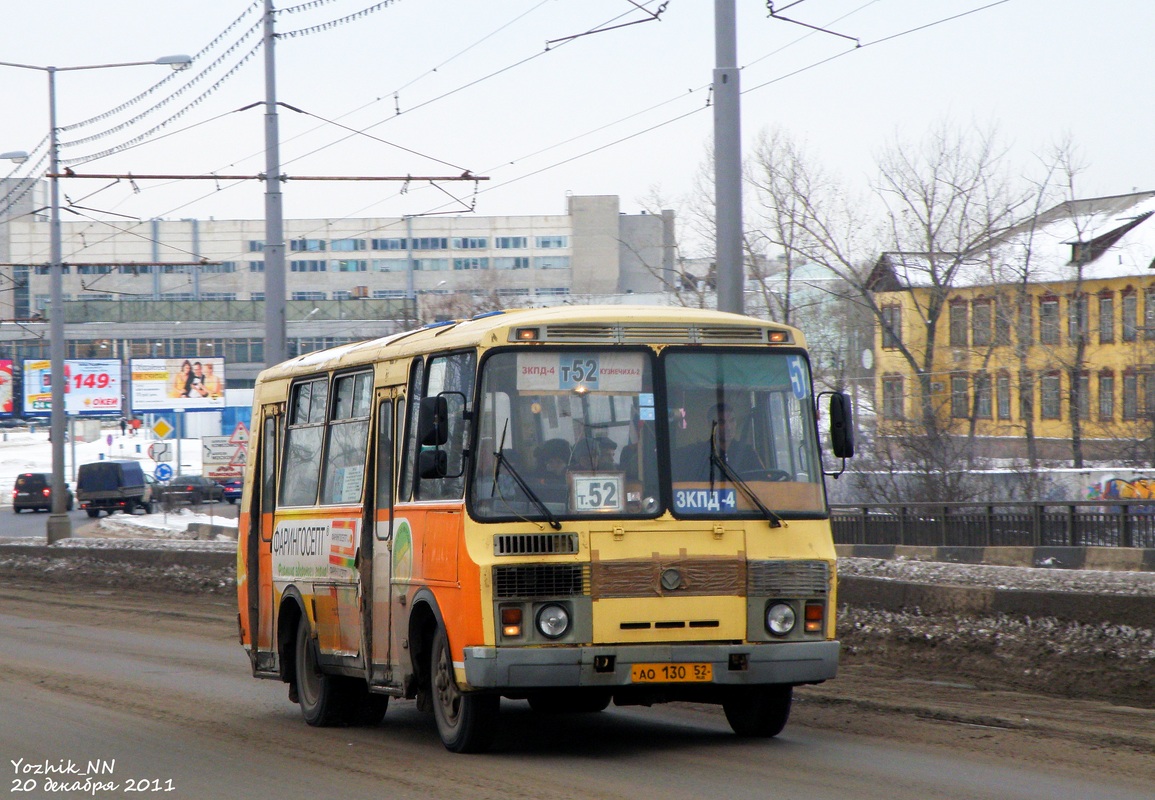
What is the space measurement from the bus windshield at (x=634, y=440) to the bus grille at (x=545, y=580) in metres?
0.29

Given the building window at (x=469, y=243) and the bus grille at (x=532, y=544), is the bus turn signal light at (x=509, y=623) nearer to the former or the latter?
the bus grille at (x=532, y=544)

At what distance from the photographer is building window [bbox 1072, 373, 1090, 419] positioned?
47000 mm

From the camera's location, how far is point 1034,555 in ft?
82.6

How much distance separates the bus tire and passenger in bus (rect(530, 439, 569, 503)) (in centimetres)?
319

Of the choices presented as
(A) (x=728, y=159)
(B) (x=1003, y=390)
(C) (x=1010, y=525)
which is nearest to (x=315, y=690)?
(A) (x=728, y=159)

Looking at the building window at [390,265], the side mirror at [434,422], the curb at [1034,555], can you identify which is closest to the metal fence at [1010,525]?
the curb at [1034,555]

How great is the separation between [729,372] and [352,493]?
9.89ft

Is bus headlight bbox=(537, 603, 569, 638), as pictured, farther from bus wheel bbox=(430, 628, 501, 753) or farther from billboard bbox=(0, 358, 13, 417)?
billboard bbox=(0, 358, 13, 417)

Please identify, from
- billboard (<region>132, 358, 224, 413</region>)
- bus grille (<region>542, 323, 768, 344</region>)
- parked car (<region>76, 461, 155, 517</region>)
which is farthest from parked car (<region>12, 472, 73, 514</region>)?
bus grille (<region>542, 323, 768, 344</region>)

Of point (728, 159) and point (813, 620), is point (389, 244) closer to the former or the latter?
point (728, 159)

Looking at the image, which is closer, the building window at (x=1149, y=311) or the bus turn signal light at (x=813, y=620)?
the bus turn signal light at (x=813, y=620)

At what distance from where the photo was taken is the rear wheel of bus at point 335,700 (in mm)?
11297

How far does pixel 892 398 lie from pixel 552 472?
127ft

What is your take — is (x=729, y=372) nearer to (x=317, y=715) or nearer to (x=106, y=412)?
(x=317, y=715)
